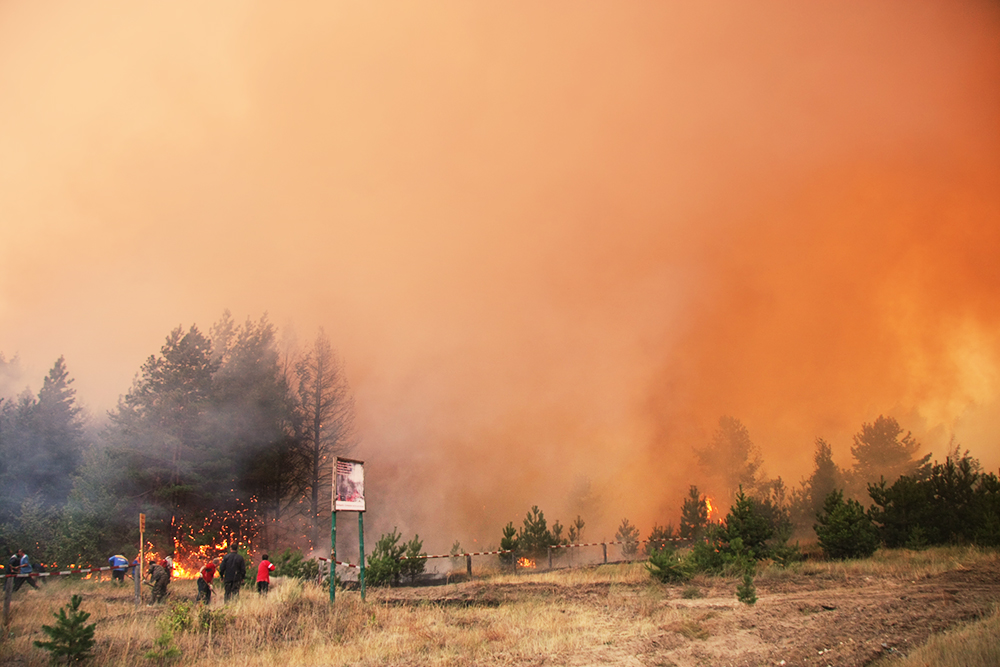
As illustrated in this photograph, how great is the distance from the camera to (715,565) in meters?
18.1

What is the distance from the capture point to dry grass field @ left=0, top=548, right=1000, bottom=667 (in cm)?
843

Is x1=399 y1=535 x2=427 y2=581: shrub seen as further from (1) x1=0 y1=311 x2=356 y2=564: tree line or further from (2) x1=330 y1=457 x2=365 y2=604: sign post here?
(1) x1=0 y1=311 x2=356 y2=564: tree line

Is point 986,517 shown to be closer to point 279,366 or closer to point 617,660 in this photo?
point 617,660

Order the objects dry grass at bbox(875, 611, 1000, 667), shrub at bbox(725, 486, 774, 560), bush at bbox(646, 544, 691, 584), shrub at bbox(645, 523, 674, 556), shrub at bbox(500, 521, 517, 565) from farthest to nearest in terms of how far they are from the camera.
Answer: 1. shrub at bbox(645, 523, 674, 556)
2. shrub at bbox(500, 521, 517, 565)
3. shrub at bbox(725, 486, 774, 560)
4. bush at bbox(646, 544, 691, 584)
5. dry grass at bbox(875, 611, 1000, 667)

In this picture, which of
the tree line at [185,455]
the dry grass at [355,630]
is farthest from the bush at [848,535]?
the tree line at [185,455]

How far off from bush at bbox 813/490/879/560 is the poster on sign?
1671cm

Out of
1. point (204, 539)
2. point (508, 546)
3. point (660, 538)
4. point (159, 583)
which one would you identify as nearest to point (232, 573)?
point (159, 583)

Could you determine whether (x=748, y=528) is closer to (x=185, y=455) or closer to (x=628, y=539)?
(x=628, y=539)

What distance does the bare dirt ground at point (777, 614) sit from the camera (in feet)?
27.5

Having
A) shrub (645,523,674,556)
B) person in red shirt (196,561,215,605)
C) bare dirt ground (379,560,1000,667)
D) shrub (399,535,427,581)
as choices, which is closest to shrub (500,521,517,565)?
shrub (399,535,427,581)

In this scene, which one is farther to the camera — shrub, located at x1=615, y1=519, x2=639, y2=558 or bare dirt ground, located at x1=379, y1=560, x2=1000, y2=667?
shrub, located at x1=615, y1=519, x2=639, y2=558

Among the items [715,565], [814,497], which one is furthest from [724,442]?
[715,565]

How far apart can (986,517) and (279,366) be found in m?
34.8

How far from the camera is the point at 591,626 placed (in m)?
11.0
